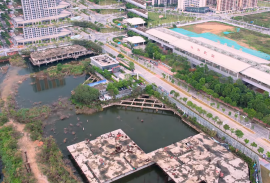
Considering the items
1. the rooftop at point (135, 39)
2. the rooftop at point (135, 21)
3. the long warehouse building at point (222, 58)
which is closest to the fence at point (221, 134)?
the long warehouse building at point (222, 58)

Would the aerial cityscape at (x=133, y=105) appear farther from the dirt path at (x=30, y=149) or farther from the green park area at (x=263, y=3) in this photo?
the green park area at (x=263, y=3)

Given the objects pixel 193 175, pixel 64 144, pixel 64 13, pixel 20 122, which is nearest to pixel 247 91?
pixel 193 175

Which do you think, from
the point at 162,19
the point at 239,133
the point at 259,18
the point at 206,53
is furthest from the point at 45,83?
the point at 259,18

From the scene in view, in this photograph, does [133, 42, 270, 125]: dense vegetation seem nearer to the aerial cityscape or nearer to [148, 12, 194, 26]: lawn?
the aerial cityscape

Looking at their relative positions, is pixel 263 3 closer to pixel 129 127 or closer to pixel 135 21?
pixel 135 21

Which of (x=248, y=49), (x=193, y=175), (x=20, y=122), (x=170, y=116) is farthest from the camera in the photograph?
(x=248, y=49)

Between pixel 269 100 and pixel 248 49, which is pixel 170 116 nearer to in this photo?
pixel 269 100
